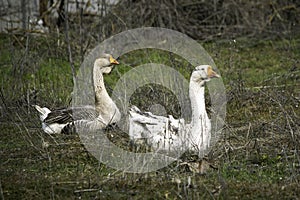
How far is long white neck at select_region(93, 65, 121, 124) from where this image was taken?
826 cm

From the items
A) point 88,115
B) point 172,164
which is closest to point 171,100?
point 88,115

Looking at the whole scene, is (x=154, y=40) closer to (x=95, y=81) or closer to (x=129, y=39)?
(x=129, y=39)

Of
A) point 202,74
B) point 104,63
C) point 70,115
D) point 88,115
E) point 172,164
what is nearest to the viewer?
point 172,164

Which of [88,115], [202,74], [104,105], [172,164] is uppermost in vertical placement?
[202,74]

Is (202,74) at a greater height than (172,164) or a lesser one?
greater

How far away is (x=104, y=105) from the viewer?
8.36m

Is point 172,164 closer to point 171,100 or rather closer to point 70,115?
point 70,115

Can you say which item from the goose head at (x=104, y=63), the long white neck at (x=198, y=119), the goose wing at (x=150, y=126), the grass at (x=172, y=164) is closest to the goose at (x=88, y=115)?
the goose head at (x=104, y=63)

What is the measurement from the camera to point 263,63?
1248 centimetres

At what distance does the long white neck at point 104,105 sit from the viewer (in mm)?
8258

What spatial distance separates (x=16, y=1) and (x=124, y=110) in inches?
271

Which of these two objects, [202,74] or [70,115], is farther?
[70,115]

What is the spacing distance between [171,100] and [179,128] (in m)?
1.85

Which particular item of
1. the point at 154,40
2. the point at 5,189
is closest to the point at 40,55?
the point at 154,40
